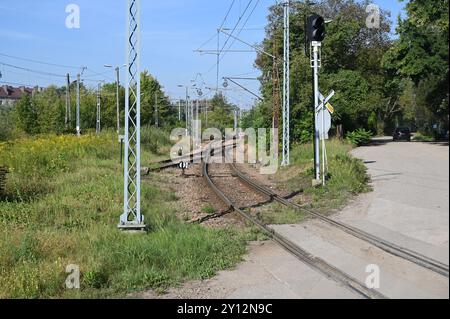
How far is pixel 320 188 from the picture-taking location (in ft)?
56.9

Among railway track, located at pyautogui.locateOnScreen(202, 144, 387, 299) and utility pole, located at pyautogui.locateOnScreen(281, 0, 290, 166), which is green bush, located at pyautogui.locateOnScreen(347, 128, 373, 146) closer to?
utility pole, located at pyautogui.locateOnScreen(281, 0, 290, 166)

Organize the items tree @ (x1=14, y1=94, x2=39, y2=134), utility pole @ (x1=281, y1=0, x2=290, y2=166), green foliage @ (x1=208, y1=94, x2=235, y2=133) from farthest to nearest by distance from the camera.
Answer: green foliage @ (x1=208, y1=94, x2=235, y2=133) → tree @ (x1=14, y1=94, x2=39, y2=134) → utility pole @ (x1=281, y1=0, x2=290, y2=166)

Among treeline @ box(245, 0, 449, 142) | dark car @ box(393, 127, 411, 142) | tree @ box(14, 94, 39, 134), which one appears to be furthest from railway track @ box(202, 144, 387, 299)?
tree @ box(14, 94, 39, 134)

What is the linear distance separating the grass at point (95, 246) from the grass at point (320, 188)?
2.51m

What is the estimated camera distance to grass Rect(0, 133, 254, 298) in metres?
7.68

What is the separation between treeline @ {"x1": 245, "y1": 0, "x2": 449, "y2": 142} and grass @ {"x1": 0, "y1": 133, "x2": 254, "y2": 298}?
10247 millimetres

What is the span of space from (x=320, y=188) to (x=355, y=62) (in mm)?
39060

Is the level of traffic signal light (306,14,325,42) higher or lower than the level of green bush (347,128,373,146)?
higher

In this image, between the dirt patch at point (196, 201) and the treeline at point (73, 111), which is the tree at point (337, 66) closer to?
the dirt patch at point (196, 201)

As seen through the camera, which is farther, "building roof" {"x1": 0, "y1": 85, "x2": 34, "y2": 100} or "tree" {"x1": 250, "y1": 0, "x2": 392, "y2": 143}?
"building roof" {"x1": 0, "y1": 85, "x2": 34, "y2": 100}

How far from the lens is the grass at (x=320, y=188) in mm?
13558

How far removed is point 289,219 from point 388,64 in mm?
30359

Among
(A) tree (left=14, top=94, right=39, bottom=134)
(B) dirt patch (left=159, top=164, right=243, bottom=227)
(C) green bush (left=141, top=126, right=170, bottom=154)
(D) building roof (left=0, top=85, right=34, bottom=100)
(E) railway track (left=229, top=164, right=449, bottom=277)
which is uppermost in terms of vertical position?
(D) building roof (left=0, top=85, right=34, bottom=100)

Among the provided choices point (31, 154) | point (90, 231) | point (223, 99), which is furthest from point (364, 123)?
point (223, 99)
